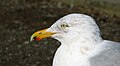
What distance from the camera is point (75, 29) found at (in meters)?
2.85

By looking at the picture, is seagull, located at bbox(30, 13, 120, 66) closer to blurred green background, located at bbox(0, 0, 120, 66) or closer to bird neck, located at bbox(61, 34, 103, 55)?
bird neck, located at bbox(61, 34, 103, 55)

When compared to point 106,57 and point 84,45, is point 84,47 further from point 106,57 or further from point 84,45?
point 106,57

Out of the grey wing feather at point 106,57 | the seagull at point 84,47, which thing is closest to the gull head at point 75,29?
the seagull at point 84,47

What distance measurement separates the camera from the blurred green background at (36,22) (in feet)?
15.8

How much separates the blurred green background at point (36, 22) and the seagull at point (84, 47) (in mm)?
1789

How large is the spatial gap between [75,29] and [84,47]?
165 mm

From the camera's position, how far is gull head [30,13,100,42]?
278 cm

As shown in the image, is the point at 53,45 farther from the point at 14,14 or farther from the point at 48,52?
the point at 14,14

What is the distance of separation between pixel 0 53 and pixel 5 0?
2284 mm

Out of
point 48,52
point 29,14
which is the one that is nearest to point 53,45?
point 48,52

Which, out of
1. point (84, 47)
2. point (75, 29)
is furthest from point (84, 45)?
point (75, 29)

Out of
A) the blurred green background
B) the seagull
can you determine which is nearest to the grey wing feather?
the seagull

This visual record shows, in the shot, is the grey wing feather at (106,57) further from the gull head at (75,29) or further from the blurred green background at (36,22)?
the blurred green background at (36,22)

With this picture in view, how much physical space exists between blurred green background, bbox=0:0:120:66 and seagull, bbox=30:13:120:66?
1.79m
